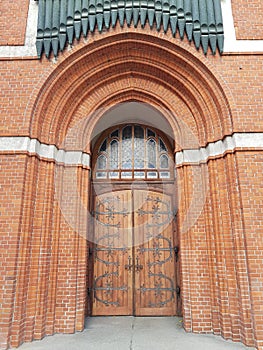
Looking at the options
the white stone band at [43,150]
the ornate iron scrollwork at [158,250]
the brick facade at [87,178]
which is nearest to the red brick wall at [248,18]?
the brick facade at [87,178]

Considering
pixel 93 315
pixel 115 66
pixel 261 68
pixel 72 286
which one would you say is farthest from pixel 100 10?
pixel 93 315

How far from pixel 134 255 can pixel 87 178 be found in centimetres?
183

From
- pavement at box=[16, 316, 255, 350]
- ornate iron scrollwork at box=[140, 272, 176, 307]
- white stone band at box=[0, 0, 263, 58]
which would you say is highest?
white stone band at box=[0, 0, 263, 58]

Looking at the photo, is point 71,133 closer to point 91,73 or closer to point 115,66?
point 91,73

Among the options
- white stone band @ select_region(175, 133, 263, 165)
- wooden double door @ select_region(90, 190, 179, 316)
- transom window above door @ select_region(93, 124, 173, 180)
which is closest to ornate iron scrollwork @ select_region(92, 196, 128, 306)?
wooden double door @ select_region(90, 190, 179, 316)

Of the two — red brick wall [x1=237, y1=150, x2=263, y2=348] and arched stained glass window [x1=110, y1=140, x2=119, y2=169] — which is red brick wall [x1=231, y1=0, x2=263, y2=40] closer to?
red brick wall [x1=237, y1=150, x2=263, y2=348]

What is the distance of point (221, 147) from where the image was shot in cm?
469

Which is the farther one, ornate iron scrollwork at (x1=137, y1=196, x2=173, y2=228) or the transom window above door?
the transom window above door

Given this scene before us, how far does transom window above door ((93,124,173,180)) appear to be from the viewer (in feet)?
19.0

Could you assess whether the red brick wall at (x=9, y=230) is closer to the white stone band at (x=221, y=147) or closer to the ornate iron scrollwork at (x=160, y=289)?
the ornate iron scrollwork at (x=160, y=289)

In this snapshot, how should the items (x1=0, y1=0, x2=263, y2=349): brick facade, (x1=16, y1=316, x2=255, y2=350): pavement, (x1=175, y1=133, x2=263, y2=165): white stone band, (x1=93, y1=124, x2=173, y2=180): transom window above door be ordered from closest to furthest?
(x1=16, y1=316, x2=255, y2=350): pavement < (x1=0, y1=0, x2=263, y2=349): brick facade < (x1=175, y1=133, x2=263, y2=165): white stone band < (x1=93, y1=124, x2=173, y2=180): transom window above door

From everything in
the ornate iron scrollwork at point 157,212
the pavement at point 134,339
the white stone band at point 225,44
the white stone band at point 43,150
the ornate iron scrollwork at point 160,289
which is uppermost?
the white stone band at point 225,44

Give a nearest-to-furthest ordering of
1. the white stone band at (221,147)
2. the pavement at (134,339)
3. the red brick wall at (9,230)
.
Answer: the pavement at (134,339), the red brick wall at (9,230), the white stone band at (221,147)

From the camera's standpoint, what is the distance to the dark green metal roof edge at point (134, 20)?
16.0ft
